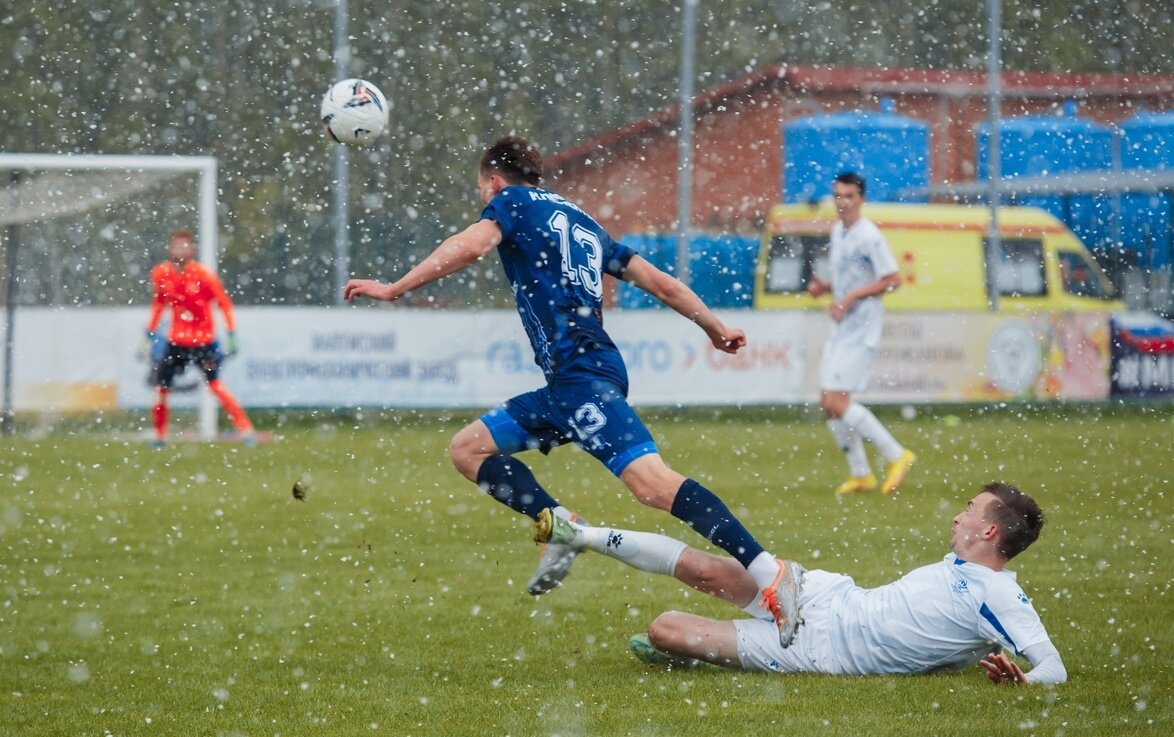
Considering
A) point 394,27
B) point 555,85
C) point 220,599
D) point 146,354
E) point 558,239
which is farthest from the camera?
point 555,85

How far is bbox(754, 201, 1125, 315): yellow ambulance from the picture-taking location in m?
19.1

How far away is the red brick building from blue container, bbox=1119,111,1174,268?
795 mm

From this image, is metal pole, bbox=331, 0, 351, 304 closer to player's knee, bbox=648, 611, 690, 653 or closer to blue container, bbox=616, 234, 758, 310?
blue container, bbox=616, 234, 758, 310

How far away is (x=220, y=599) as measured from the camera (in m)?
7.25

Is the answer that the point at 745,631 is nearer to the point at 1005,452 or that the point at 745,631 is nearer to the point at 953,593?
the point at 953,593

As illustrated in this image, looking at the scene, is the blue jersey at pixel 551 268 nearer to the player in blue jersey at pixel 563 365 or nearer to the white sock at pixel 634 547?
the player in blue jersey at pixel 563 365

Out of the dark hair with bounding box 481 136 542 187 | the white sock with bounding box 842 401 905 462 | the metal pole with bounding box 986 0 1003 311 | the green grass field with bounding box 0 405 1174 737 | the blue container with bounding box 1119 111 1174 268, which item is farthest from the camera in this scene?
the blue container with bounding box 1119 111 1174 268

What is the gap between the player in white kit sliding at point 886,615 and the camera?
5.17 meters

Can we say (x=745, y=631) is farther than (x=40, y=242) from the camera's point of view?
No

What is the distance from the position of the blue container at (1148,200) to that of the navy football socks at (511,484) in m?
16.4

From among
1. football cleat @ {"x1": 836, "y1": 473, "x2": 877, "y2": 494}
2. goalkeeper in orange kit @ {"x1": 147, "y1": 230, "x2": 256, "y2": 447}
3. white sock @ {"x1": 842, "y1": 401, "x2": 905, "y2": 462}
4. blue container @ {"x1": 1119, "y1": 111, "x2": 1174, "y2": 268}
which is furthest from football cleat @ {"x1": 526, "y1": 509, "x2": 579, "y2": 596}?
blue container @ {"x1": 1119, "y1": 111, "x2": 1174, "y2": 268}

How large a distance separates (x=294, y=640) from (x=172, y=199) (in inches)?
444

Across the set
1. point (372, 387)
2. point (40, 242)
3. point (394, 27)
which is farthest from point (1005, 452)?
point (394, 27)

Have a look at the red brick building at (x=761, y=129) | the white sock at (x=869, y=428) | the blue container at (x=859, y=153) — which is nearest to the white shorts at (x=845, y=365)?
the white sock at (x=869, y=428)
